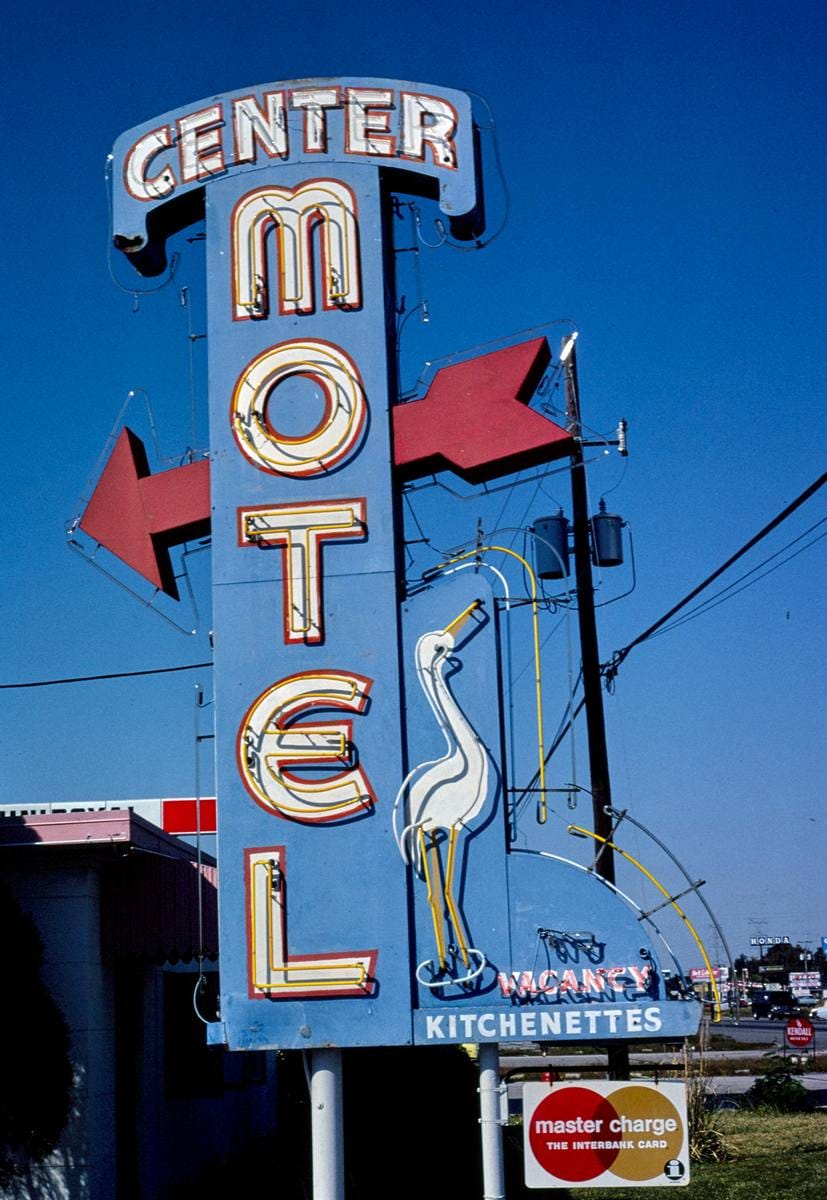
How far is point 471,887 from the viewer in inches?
425

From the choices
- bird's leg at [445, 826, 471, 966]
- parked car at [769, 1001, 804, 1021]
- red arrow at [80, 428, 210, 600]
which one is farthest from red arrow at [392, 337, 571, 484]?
parked car at [769, 1001, 804, 1021]

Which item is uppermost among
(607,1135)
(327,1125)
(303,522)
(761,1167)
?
(303,522)

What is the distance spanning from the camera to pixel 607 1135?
423 inches

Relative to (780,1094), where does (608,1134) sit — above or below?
above

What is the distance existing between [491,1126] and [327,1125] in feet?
4.03

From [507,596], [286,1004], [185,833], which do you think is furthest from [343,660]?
[185,833]

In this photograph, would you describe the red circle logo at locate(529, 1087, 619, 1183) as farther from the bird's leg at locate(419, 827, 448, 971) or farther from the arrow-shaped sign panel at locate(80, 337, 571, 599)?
the arrow-shaped sign panel at locate(80, 337, 571, 599)

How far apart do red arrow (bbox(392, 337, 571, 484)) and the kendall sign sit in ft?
0.06

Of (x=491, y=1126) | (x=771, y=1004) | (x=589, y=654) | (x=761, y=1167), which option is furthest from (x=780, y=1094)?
(x=771, y=1004)

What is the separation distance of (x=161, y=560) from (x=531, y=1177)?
18.6 feet

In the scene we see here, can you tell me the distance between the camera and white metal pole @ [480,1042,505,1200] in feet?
34.8

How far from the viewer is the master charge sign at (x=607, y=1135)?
10.7 metres

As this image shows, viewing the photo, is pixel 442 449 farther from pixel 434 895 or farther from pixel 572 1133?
pixel 572 1133

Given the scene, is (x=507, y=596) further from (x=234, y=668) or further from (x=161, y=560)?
(x=161, y=560)
